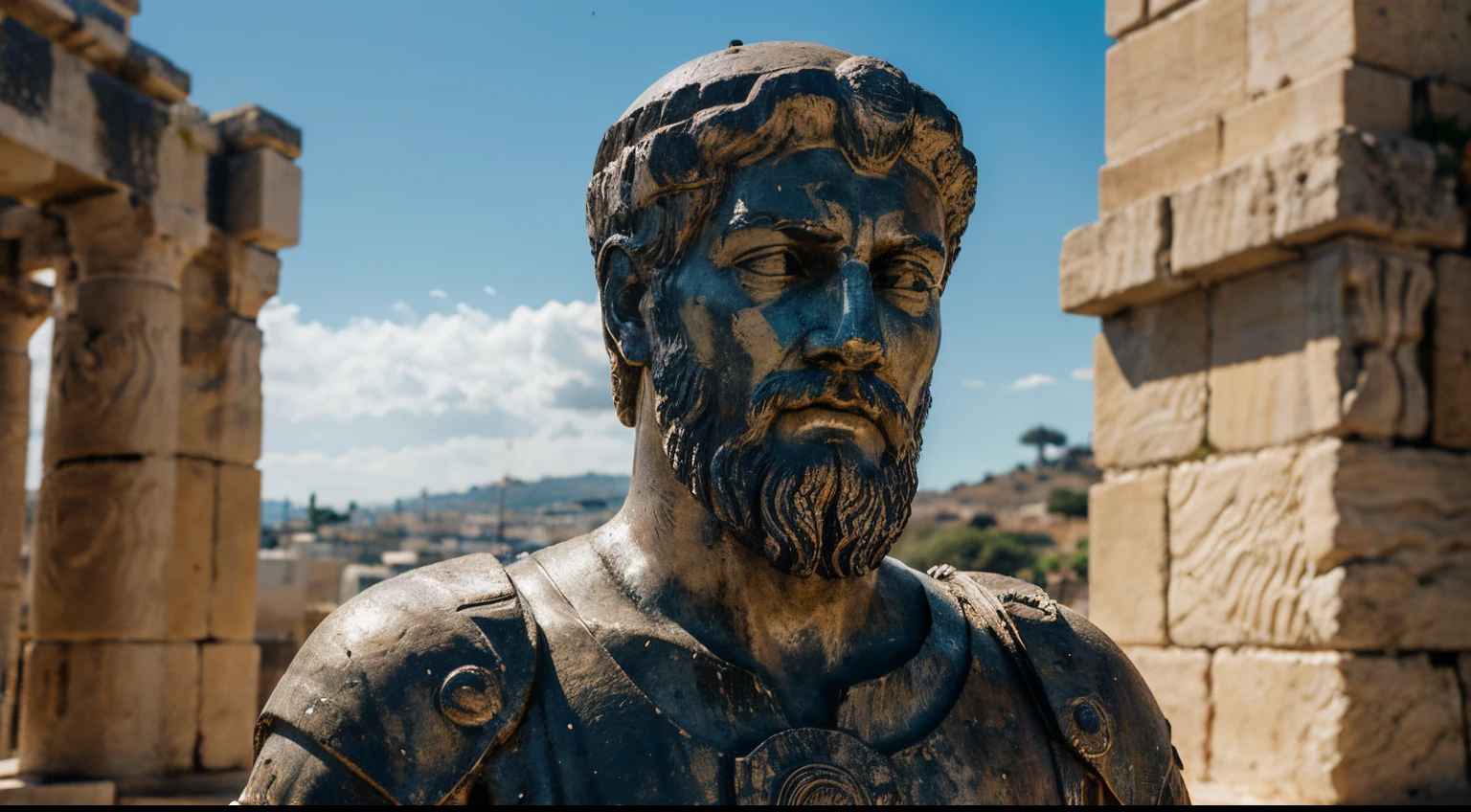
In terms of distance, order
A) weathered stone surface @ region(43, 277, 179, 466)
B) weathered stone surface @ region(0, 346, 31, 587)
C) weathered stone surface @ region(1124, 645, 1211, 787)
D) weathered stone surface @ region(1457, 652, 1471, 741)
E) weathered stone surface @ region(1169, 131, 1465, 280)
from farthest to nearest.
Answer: weathered stone surface @ region(0, 346, 31, 587), weathered stone surface @ region(43, 277, 179, 466), weathered stone surface @ region(1124, 645, 1211, 787), weathered stone surface @ region(1457, 652, 1471, 741), weathered stone surface @ region(1169, 131, 1465, 280)

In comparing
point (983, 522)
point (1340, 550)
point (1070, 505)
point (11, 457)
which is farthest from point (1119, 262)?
point (1070, 505)

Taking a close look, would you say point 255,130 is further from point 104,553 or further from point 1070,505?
point 1070,505

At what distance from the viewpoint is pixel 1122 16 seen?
7195 millimetres

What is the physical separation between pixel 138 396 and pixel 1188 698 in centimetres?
726

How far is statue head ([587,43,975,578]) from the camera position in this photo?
214cm

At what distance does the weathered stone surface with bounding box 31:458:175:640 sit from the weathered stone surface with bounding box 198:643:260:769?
2.00ft

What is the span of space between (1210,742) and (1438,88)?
3.28 meters

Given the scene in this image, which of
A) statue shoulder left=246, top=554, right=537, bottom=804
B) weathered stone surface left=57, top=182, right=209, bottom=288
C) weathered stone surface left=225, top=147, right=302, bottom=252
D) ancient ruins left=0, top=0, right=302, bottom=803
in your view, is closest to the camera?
statue shoulder left=246, top=554, right=537, bottom=804

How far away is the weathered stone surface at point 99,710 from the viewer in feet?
29.2

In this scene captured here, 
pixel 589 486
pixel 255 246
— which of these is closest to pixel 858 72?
pixel 255 246

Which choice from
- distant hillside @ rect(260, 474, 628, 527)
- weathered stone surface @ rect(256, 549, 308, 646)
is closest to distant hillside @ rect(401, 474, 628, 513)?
distant hillside @ rect(260, 474, 628, 527)

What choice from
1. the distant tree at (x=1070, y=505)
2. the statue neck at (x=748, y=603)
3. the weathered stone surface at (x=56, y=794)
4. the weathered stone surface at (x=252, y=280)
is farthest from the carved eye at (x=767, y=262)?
the distant tree at (x=1070, y=505)

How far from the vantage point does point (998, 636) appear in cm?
246

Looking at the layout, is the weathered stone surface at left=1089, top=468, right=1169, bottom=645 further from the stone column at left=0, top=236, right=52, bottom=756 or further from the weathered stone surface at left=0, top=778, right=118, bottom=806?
the stone column at left=0, top=236, right=52, bottom=756
